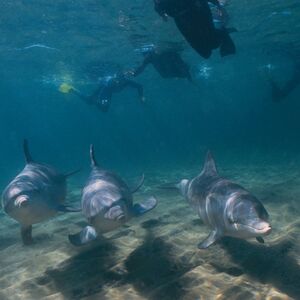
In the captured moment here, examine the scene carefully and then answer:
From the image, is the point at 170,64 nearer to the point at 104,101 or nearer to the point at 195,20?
the point at 104,101

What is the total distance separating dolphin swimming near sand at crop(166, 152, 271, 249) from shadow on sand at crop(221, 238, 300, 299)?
1.44 feet

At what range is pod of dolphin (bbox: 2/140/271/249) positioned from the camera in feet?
18.9

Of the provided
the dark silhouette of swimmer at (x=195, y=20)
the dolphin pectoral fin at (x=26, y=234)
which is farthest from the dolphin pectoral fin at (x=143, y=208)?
the dark silhouette of swimmer at (x=195, y=20)

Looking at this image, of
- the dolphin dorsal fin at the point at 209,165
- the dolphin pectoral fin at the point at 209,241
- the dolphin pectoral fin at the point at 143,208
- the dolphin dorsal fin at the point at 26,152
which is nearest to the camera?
the dolphin pectoral fin at the point at 209,241

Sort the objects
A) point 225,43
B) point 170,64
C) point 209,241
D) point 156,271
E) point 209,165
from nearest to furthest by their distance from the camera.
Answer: point 209,241 < point 156,271 < point 225,43 < point 209,165 < point 170,64

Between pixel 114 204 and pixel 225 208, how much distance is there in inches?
→ 83.4

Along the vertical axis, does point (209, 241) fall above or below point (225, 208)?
below

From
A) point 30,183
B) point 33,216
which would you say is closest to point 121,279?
point 33,216

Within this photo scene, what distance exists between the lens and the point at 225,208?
623 centimetres

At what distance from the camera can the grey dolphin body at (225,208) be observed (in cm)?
547

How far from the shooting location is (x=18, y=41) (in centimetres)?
2278

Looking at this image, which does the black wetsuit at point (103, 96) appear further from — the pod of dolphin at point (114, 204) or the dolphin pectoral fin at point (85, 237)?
the dolphin pectoral fin at point (85, 237)

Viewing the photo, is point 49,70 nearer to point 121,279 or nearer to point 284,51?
point 284,51

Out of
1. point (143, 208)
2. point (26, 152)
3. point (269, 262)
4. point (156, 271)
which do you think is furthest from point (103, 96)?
point (269, 262)
